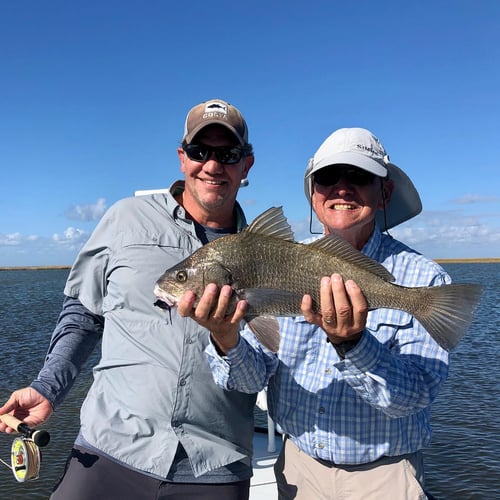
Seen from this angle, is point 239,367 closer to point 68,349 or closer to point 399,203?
point 68,349

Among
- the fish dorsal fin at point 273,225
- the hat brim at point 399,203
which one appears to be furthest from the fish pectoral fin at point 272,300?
the hat brim at point 399,203

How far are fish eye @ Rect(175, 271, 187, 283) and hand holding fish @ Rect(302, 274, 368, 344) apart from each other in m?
1.00

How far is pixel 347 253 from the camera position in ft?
11.9

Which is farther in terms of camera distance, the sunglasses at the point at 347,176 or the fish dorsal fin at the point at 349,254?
the sunglasses at the point at 347,176

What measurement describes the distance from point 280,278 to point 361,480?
148 centimetres

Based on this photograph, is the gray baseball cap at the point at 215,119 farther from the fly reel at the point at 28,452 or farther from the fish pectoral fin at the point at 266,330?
the fly reel at the point at 28,452

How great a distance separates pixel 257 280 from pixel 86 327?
159 cm

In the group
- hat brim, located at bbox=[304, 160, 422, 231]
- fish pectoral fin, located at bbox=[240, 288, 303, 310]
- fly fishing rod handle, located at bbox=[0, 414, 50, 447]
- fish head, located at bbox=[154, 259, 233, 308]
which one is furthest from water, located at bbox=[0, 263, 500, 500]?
fish pectoral fin, located at bbox=[240, 288, 303, 310]

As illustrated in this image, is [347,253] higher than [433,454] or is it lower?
higher

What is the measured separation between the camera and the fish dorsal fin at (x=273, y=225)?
3.78m

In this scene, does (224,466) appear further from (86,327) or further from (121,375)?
(86,327)

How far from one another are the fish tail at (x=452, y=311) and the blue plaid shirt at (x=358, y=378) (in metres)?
0.20

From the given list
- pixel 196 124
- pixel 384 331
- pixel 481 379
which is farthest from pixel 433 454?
pixel 196 124

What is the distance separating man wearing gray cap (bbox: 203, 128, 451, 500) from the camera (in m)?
3.30
